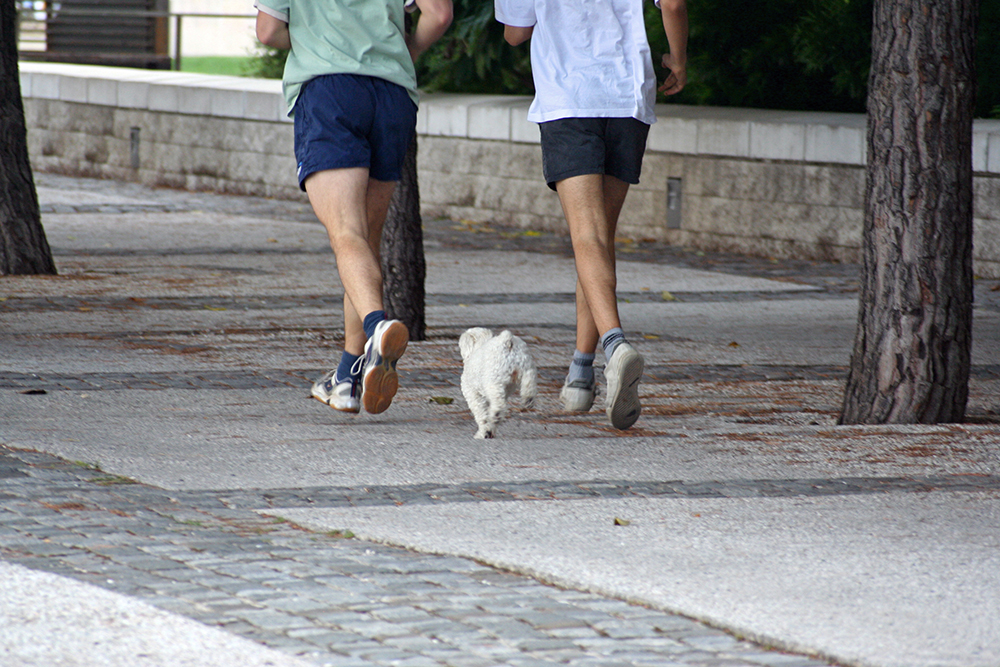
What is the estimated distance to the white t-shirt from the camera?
19.5 ft

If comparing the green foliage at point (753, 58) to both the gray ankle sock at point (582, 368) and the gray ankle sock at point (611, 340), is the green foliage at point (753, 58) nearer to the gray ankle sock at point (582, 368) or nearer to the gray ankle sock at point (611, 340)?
the gray ankle sock at point (582, 368)

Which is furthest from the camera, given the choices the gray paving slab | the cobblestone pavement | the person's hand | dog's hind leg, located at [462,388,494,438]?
the person's hand

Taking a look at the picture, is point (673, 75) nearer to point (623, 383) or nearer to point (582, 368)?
point (582, 368)

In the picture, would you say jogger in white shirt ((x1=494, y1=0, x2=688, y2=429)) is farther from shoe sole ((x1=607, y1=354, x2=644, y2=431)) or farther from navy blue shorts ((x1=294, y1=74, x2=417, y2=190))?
navy blue shorts ((x1=294, y1=74, x2=417, y2=190))

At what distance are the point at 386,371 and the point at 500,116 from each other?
1045 centimetres

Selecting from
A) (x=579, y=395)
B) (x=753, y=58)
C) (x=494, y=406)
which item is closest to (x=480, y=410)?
(x=494, y=406)

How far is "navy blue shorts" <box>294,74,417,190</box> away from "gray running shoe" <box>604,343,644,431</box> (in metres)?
1.16

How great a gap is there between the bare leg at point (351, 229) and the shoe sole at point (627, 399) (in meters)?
0.86

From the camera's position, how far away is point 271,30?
230 inches

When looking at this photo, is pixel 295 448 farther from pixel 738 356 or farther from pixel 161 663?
pixel 738 356

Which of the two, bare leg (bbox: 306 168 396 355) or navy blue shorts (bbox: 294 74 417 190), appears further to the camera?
navy blue shorts (bbox: 294 74 417 190)

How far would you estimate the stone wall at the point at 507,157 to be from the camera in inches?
507

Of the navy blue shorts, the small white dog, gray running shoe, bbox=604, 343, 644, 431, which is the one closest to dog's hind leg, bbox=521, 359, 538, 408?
the small white dog

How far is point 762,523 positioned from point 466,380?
4.21ft
